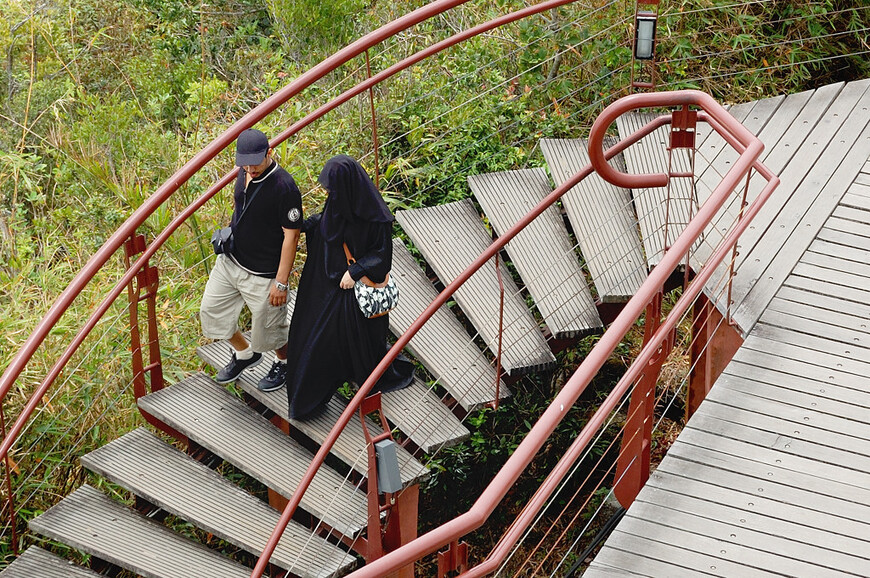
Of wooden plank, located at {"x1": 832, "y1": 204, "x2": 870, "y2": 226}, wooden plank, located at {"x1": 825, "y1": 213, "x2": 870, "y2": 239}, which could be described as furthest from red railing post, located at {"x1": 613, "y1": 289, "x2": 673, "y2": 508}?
wooden plank, located at {"x1": 832, "y1": 204, "x2": 870, "y2": 226}

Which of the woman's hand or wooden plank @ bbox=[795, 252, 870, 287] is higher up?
wooden plank @ bbox=[795, 252, 870, 287]

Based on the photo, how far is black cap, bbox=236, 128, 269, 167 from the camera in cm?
503

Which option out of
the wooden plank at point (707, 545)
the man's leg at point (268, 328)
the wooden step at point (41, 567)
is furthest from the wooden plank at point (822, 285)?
the wooden step at point (41, 567)

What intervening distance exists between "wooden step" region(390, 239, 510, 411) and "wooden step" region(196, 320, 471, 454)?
126 millimetres

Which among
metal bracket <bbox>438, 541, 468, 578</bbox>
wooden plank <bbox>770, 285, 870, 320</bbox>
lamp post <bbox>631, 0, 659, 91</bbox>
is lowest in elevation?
metal bracket <bbox>438, 541, 468, 578</bbox>

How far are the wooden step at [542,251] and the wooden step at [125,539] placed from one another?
2212 mm

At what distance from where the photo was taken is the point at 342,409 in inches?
220

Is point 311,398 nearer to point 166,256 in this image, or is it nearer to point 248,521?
point 248,521

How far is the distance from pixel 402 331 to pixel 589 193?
1.57 meters

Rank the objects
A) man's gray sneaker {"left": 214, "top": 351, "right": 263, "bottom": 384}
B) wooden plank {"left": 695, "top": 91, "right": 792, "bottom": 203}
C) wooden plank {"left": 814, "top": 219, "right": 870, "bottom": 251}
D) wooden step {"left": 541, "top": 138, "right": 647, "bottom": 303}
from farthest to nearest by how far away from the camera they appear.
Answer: wooden plank {"left": 695, "top": 91, "right": 792, "bottom": 203}, wooden step {"left": 541, "top": 138, "right": 647, "bottom": 303}, man's gray sneaker {"left": 214, "top": 351, "right": 263, "bottom": 384}, wooden plank {"left": 814, "top": 219, "right": 870, "bottom": 251}

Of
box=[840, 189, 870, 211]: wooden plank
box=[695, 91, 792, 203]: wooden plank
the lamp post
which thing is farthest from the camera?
the lamp post

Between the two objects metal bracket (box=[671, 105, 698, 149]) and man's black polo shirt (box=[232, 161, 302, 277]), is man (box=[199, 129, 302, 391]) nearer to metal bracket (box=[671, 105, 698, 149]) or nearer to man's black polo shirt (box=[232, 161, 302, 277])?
man's black polo shirt (box=[232, 161, 302, 277])

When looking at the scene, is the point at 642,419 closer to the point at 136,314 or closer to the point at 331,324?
the point at 331,324

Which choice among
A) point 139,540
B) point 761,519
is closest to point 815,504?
point 761,519
